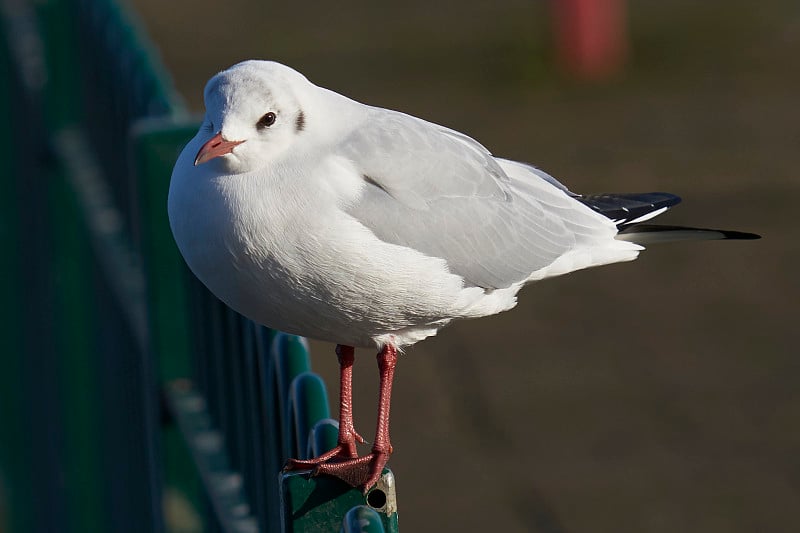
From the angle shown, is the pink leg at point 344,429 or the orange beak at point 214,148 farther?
the orange beak at point 214,148

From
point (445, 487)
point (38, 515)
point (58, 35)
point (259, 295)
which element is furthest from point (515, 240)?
point (38, 515)

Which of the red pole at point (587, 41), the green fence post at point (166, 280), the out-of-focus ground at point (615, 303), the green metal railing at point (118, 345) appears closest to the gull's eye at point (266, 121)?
the green metal railing at point (118, 345)

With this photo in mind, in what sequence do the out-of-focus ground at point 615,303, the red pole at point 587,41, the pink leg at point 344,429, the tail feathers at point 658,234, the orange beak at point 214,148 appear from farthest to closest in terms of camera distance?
the red pole at point 587,41 → the out-of-focus ground at point 615,303 → the tail feathers at point 658,234 → the orange beak at point 214,148 → the pink leg at point 344,429

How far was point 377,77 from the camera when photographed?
9.95m

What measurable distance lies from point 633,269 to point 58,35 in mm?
3599

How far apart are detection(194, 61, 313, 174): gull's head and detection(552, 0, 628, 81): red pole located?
311 inches

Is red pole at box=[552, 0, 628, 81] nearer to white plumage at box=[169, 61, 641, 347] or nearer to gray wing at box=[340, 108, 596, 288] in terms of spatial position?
gray wing at box=[340, 108, 596, 288]

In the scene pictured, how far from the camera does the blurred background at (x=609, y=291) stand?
5.59 metres

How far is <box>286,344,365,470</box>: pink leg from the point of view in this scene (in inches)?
78.3

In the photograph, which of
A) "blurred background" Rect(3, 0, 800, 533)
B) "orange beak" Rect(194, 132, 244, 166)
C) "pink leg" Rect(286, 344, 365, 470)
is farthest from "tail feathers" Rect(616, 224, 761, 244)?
"blurred background" Rect(3, 0, 800, 533)

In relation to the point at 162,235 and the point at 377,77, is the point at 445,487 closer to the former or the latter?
the point at 162,235

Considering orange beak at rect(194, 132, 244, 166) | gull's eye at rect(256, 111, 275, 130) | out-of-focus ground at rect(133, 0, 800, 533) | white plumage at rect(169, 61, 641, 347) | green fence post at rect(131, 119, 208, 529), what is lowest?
out-of-focus ground at rect(133, 0, 800, 533)

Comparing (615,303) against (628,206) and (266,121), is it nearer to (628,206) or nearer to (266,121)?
(628,206)

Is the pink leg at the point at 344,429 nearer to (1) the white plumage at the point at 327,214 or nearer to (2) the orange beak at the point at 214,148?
(1) the white plumage at the point at 327,214
